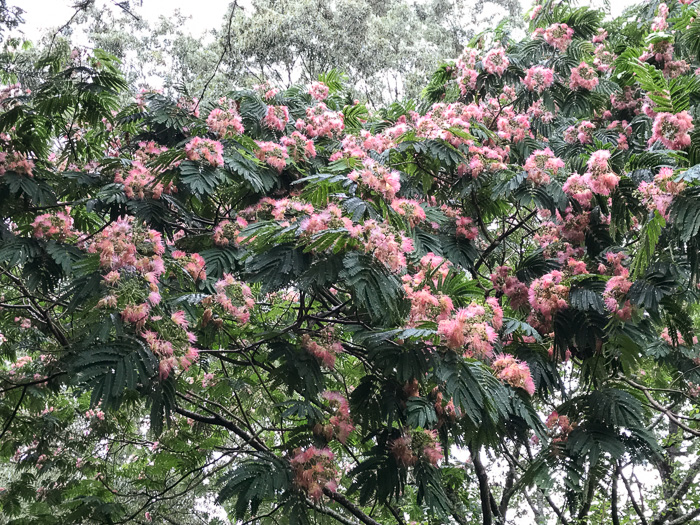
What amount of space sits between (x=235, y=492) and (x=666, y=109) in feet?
11.1

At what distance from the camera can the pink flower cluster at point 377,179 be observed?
354 cm

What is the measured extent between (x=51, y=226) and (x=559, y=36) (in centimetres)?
498

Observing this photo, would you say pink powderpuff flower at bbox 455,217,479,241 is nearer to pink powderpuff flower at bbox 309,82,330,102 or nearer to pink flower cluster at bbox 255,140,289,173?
pink flower cluster at bbox 255,140,289,173

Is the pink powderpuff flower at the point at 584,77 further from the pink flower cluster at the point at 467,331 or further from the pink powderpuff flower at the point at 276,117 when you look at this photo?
the pink flower cluster at the point at 467,331

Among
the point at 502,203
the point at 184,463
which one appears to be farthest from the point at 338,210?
the point at 184,463

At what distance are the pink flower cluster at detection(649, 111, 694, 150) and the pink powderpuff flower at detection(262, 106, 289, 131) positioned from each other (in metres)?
3.19

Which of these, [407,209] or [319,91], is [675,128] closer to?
[407,209]

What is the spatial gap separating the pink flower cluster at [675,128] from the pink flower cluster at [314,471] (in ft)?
9.03

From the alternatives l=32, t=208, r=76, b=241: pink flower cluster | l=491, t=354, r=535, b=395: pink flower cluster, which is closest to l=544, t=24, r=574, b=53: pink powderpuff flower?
l=491, t=354, r=535, b=395: pink flower cluster

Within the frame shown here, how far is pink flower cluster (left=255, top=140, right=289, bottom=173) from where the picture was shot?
5027mm

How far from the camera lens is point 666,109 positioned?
386 centimetres

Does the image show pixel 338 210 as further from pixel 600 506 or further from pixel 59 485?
pixel 59 485

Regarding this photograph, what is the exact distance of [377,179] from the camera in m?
3.54

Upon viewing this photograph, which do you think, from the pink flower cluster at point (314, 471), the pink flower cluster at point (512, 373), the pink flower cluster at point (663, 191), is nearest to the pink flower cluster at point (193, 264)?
the pink flower cluster at point (314, 471)
